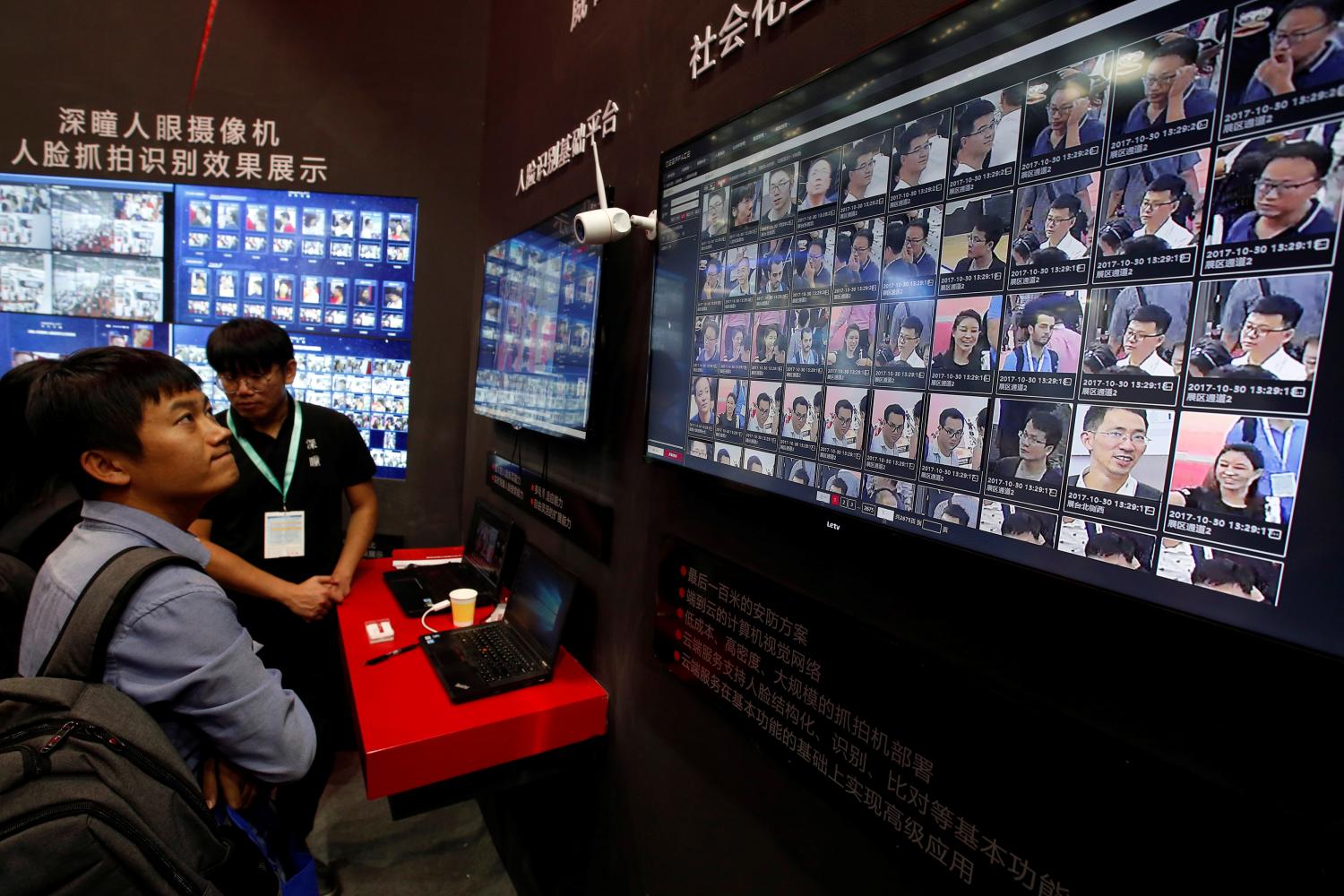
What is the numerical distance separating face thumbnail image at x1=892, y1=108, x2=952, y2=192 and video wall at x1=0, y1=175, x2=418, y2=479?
2860mm

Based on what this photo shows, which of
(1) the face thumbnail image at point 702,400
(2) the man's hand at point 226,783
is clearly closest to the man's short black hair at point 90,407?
(2) the man's hand at point 226,783

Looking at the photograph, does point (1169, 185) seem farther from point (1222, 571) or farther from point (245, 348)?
point (245, 348)

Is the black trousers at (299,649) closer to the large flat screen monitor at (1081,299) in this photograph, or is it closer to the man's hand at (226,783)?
the man's hand at (226,783)

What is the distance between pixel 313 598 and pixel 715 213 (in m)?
1.84

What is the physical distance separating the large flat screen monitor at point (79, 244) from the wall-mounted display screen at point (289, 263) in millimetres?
159

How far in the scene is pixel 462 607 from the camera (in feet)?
6.57

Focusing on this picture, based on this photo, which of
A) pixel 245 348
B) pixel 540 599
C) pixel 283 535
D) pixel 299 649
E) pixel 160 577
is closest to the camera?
pixel 160 577

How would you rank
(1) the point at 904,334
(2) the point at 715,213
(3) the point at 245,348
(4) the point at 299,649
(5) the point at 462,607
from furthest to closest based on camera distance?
(4) the point at 299,649, (3) the point at 245,348, (5) the point at 462,607, (2) the point at 715,213, (1) the point at 904,334

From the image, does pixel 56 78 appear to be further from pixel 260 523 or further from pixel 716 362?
pixel 716 362

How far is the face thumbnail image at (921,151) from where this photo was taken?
0.82 meters

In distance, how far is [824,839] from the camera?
1.08m

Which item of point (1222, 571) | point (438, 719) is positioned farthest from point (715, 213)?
point (438, 719)

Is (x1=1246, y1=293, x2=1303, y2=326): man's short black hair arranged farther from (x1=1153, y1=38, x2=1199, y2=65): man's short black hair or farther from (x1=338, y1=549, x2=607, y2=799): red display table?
(x1=338, y1=549, x2=607, y2=799): red display table

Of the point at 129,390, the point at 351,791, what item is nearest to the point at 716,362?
the point at 129,390
